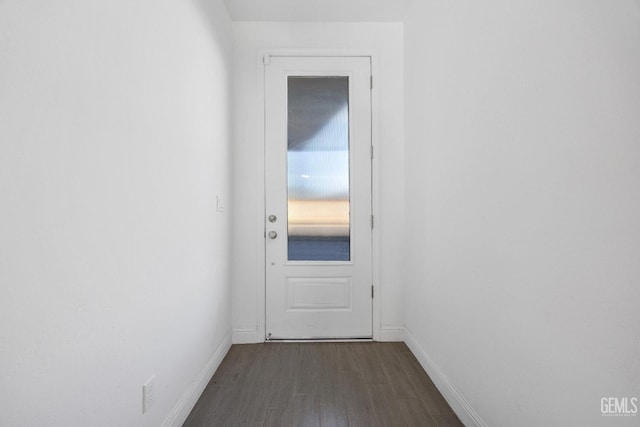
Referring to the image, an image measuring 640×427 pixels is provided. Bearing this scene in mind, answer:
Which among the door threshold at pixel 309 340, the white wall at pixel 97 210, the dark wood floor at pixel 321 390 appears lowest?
the door threshold at pixel 309 340

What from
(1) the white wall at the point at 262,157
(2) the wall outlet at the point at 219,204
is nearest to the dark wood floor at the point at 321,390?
(1) the white wall at the point at 262,157

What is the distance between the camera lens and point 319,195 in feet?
9.15

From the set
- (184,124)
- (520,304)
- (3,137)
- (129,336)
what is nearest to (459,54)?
(520,304)

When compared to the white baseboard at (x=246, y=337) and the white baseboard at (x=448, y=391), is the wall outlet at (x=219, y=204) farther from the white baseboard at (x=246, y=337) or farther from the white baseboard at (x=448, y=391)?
the white baseboard at (x=448, y=391)

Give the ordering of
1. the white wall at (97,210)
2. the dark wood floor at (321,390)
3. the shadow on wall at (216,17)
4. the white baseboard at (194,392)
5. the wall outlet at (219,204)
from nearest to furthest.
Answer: the white wall at (97,210) < the white baseboard at (194,392) < the dark wood floor at (321,390) < the shadow on wall at (216,17) < the wall outlet at (219,204)

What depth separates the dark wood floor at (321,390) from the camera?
1720 millimetres

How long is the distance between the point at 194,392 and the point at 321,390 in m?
0.73

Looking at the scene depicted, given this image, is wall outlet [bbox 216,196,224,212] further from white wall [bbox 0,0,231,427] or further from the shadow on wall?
the shadow on wall

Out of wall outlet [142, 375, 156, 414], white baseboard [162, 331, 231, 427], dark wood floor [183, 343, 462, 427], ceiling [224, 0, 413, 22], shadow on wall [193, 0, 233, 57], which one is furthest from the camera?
ceiling [224, 0, 413, 22]

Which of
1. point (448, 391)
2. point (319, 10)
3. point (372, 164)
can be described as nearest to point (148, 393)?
point (448, 391)

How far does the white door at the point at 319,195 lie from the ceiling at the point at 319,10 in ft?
1.04

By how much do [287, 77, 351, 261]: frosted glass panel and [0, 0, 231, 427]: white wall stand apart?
3.38 ft

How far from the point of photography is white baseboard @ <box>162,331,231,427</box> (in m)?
1.59

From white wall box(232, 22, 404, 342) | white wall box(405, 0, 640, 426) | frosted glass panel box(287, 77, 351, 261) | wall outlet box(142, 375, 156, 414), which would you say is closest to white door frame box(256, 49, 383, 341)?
white wall box(232, 22, 404, 342)
